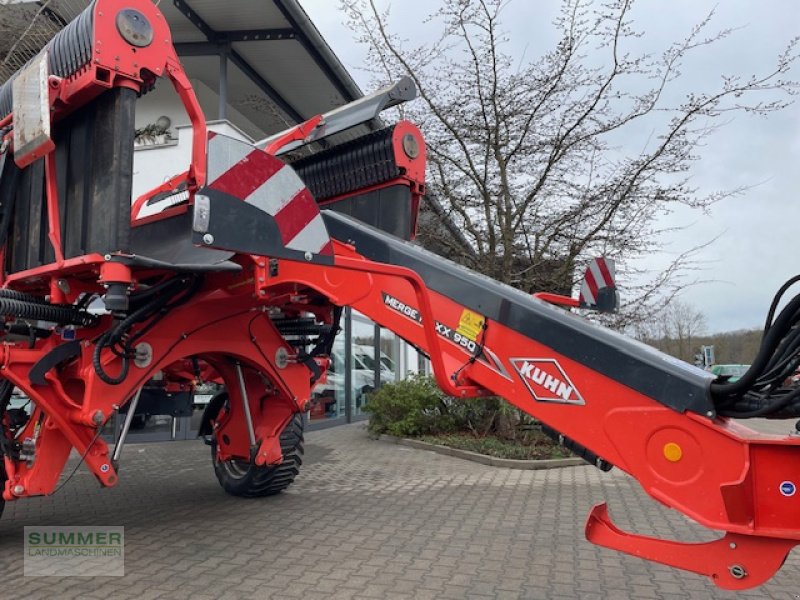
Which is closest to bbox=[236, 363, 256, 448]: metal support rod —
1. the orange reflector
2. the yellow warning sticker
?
the yellow warning sticker

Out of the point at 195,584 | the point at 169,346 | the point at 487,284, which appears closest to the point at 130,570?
the point at 195,584

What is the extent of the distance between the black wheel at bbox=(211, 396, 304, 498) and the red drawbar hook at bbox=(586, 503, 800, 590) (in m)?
3.89

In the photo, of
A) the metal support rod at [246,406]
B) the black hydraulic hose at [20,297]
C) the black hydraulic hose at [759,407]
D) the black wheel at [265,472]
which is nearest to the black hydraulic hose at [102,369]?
the black hydraulic hose at [20,297]

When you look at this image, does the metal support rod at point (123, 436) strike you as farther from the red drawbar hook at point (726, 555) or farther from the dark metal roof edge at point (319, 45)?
the dark metal roof edge at point (319, 45)

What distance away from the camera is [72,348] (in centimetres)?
421

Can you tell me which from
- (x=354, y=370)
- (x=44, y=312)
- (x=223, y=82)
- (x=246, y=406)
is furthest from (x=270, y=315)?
(x=354, y=370)

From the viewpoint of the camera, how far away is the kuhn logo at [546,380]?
2.49 m

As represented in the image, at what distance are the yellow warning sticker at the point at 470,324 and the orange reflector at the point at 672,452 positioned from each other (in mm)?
833

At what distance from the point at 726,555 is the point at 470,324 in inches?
48.1

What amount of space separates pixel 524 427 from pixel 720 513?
738 centimetres

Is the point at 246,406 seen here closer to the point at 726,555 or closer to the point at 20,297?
the point at 20,297

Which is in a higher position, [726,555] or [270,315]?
[270,315]

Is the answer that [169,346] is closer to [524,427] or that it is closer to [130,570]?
[130,570]

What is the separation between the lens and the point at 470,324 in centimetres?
276
